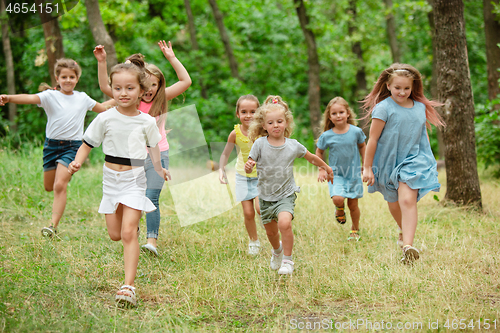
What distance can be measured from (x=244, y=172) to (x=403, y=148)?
71.0 inches

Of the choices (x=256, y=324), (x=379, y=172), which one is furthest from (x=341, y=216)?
(x=256, y=324)

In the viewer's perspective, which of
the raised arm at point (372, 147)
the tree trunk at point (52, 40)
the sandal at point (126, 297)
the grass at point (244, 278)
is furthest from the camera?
the tree trunk at point (52, 40)

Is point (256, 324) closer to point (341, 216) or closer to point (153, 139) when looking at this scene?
point (153, 139)

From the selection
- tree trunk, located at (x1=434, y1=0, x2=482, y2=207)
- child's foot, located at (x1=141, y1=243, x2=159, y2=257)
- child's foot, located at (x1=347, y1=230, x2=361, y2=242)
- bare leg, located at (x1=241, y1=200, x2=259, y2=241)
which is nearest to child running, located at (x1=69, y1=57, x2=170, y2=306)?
child's foot, located at (x1=141, y1=243, x2=159, y2=257)

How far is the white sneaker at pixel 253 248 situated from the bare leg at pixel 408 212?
1594mm

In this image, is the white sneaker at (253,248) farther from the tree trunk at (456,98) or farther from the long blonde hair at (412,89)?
the tree trunk at (456,98)

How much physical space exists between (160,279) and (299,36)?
16.7 metres

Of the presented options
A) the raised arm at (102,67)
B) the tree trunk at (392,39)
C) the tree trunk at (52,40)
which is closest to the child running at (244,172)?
the raised arm at (102,67)

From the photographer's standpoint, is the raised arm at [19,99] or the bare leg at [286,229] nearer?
the bare leg at [286,229]

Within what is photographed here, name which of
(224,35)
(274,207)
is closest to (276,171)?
(274,207)

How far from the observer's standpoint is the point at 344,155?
17.9 ft

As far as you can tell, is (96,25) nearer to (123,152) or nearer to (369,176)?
(123,152)

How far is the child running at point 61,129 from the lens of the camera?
528 centimetres

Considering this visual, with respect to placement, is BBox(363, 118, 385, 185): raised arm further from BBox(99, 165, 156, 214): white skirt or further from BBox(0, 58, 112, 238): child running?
BBox(0, 58, 112, 238): child running
